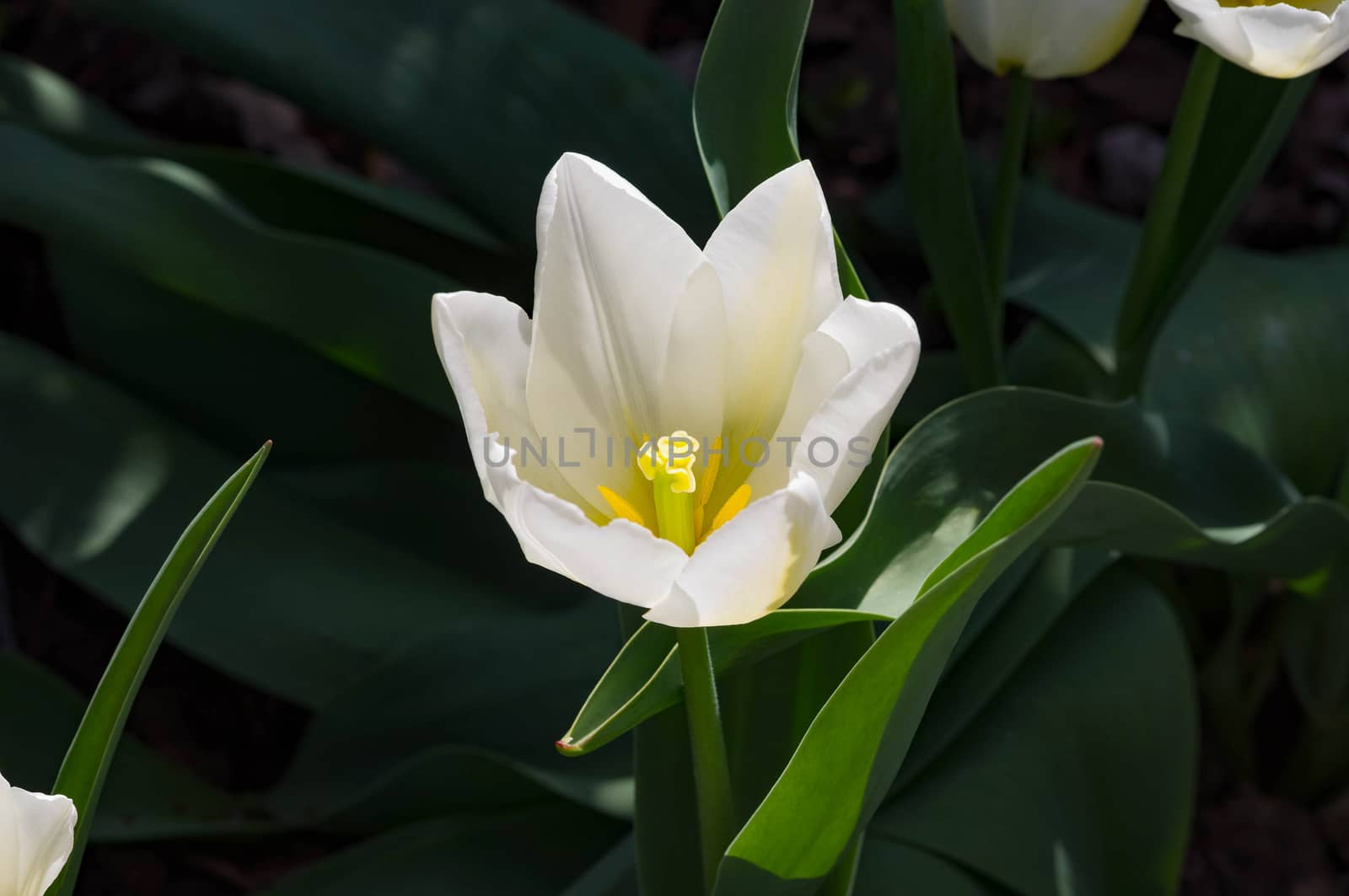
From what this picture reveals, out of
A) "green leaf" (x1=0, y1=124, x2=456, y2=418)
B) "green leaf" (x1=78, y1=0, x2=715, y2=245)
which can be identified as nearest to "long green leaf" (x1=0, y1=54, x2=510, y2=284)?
"green leaf" (x1=78, y1=0, x2=715, y2=245)

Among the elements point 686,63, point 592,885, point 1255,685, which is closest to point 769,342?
point 592,885

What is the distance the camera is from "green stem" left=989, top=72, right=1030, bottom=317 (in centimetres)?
108

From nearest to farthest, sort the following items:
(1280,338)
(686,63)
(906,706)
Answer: (906,706) < (1280,338) < (686,63)

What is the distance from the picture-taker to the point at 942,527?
78 centimetres

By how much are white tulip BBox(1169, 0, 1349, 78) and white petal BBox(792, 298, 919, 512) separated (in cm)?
35

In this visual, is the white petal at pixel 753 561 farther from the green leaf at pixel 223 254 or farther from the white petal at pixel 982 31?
the green leaf at pixel 223 254

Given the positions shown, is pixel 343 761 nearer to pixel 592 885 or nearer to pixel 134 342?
pixel 592 885

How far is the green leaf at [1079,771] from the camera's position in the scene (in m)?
1.04

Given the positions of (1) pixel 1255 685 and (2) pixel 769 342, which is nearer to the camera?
(2) pixel 769 342

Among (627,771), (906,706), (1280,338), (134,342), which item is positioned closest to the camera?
(906,706)

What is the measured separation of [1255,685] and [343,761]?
3.02 feet

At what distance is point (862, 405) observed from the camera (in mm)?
597

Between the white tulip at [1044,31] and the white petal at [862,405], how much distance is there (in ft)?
1.39

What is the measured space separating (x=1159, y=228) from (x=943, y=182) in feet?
0.61
